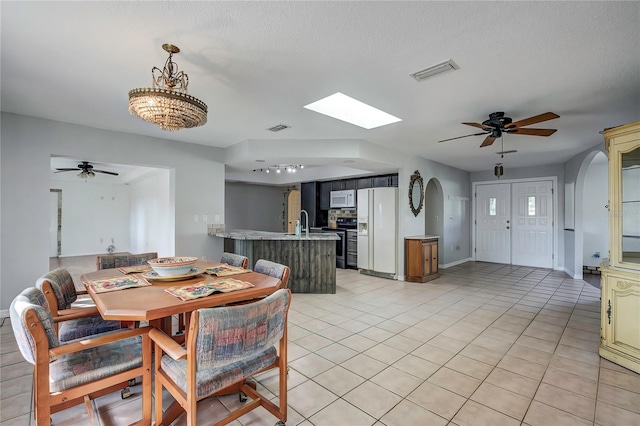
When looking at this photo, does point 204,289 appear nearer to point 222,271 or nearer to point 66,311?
point 222,271

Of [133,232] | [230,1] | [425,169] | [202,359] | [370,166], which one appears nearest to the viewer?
[202,359]

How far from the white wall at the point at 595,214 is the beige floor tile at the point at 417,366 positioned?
6.19 m

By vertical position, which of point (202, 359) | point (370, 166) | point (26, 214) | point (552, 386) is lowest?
point (552, 386)

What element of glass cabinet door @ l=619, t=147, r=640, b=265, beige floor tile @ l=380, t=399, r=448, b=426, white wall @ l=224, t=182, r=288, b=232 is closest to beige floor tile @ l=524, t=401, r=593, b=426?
beige floor tile @ l=380, t=399, r=448, b=426

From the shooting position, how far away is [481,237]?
26.7ft

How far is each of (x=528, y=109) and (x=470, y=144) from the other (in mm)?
1668

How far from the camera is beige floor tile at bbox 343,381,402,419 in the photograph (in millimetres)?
1963

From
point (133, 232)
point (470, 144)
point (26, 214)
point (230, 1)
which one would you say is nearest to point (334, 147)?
point (470, 144)

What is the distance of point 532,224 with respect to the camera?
727 cm

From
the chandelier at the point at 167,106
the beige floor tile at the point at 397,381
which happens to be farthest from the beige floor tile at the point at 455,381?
the chandelier at the point at 167,106

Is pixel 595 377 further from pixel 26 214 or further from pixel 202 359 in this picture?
pixel 26 214

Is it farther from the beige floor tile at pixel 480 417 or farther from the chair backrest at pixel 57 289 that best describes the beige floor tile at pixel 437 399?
the chair backrest at pixel 57 289

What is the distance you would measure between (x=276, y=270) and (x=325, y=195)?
5.65 metres

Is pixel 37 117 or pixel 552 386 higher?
pixel 37 117
